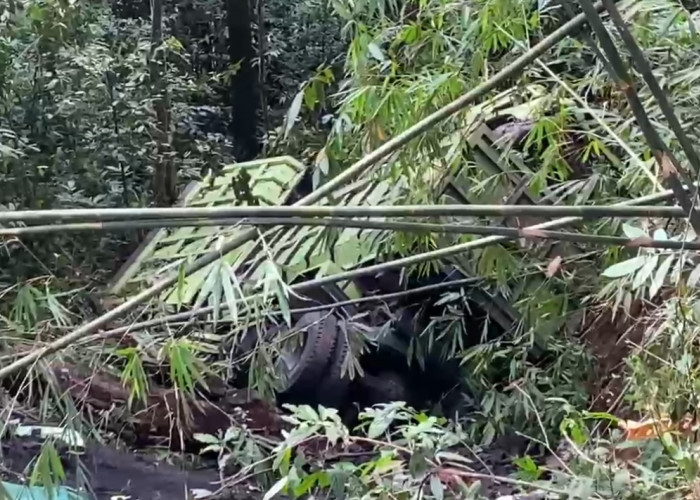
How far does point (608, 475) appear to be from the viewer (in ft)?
4.86

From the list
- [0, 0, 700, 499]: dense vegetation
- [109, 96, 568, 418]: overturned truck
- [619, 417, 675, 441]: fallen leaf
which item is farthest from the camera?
[109, 96, 568, 418]: overturned truck

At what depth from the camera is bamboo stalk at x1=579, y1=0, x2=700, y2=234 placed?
A: 971 millimetres

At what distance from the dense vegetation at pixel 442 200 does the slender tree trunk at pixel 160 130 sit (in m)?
0.01

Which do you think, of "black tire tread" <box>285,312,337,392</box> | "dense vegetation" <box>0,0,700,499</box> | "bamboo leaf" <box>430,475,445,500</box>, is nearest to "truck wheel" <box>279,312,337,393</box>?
"black tire tread" <box>285,312,337,392</box>

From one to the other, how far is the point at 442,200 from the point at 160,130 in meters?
2.40

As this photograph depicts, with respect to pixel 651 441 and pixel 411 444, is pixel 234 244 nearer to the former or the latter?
pixel 411 444

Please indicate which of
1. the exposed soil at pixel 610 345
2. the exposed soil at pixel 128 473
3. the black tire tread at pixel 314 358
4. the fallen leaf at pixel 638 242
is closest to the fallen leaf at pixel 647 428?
the exposed soil at pixel 610 345

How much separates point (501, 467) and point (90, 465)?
112 cm

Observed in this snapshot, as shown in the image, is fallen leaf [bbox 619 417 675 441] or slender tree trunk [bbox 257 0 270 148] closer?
fallen leaf [bbox 619 417 675 441]

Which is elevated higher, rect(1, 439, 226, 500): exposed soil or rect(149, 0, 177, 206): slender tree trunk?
rect(149, 0, 177, 206): slender tree trunk

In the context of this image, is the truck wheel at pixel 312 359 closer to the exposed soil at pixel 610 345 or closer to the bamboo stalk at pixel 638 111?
the exposed soil at pixel 610 345

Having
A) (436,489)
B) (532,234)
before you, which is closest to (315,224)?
(532,234)

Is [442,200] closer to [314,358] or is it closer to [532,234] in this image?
[314,358]

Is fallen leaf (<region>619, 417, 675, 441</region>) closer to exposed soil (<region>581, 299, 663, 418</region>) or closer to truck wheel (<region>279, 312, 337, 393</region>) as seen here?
exposed soil (<region>581, 299, 663, 418</region>)
